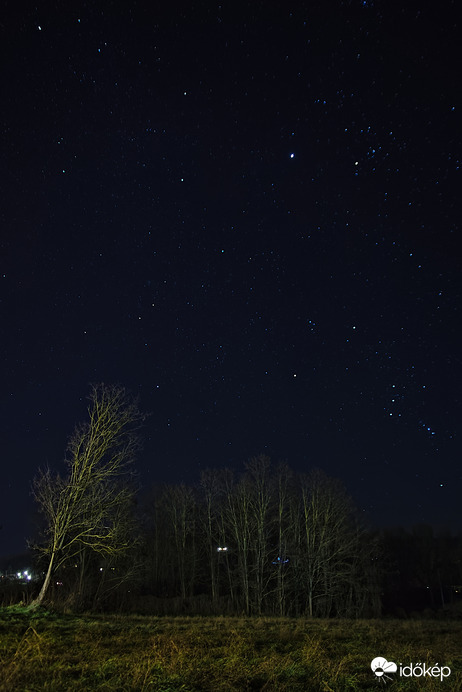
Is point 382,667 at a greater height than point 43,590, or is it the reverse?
point 43,590

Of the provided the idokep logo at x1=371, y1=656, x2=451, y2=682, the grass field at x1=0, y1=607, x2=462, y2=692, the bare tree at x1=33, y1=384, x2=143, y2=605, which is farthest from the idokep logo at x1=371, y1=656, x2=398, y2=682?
the bare tree at x1=33, y1=384, x2=143, y2=605

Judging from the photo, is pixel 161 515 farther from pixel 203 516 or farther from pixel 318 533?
pixel 318 533

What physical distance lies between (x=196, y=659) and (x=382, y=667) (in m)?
3.12

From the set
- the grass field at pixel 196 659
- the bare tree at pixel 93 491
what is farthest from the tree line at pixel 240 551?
the grass field at pixel 196 659

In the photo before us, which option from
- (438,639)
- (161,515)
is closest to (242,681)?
(438,639)

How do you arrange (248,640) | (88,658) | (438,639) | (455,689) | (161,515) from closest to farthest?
(455,689) < (88,658) < (248,640) < (438,639) < (161,515)

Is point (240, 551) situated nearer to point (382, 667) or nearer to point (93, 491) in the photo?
point (93, 491)

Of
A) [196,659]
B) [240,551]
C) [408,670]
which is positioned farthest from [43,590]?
[240,551]

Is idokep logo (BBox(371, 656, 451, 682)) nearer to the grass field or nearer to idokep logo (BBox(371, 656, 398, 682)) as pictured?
idokep logo (BBox(371, 656, 398, 682))

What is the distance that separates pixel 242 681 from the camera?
6.11 m

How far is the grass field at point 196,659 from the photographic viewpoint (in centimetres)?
583

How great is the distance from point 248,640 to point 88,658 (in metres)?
4.00

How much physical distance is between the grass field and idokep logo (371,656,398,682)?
133 mm

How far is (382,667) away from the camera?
7.25 meters
